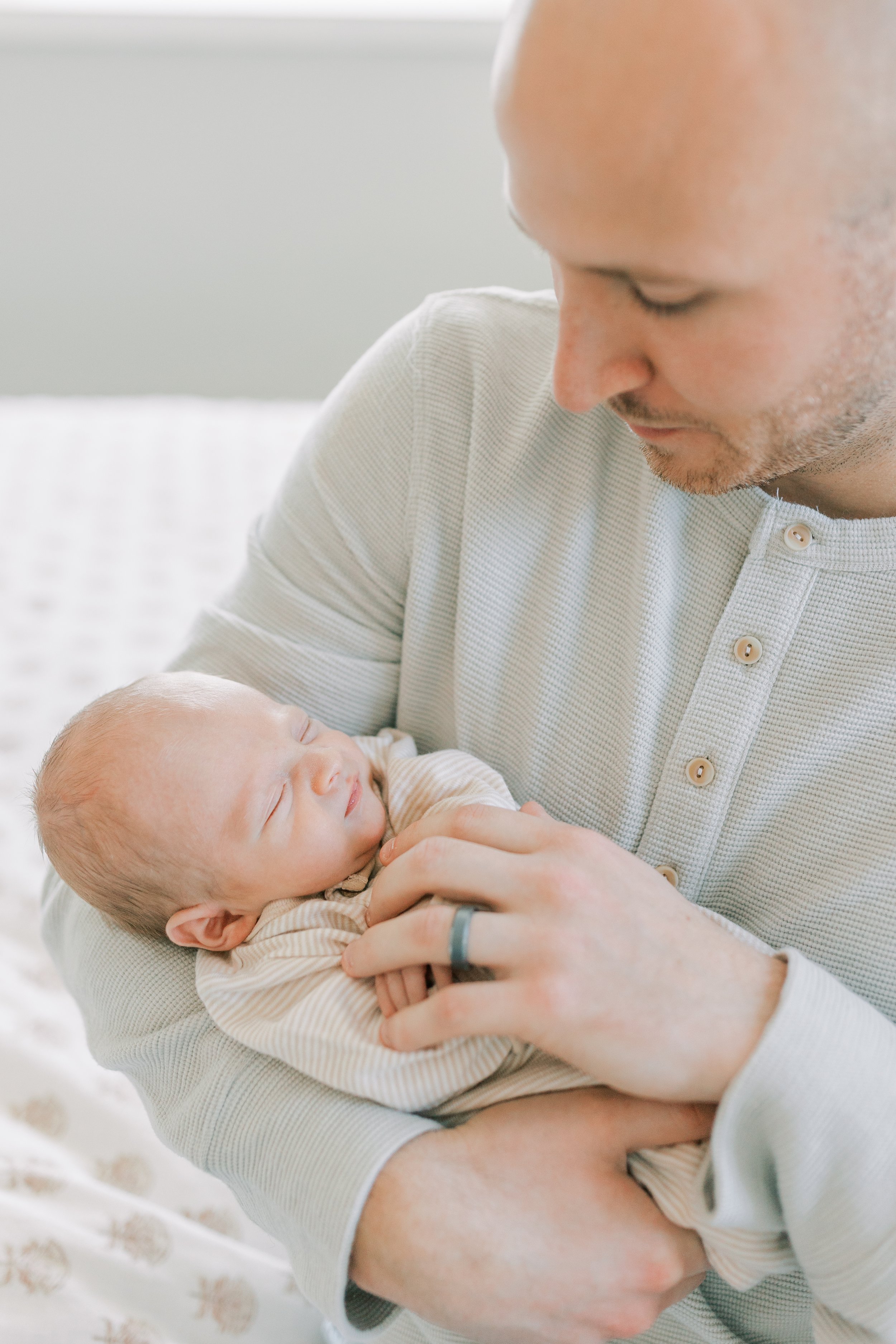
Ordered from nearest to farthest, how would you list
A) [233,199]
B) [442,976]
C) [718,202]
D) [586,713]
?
1. [718,202]
2. [442,976]
3. [586,713]
4. [233,199]

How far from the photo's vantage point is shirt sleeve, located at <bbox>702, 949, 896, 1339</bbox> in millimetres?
839

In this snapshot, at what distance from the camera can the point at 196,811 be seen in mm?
1091

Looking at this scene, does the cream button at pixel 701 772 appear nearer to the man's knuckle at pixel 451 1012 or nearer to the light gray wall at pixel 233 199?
the man's knuckle at pixel 451 1012

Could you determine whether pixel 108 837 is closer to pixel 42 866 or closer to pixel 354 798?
pixel 354 798

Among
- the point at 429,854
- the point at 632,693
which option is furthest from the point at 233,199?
the point at 429,854

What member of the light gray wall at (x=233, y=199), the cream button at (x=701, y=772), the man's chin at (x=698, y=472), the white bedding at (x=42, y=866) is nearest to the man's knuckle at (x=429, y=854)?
the cream button at (x=701, y=772)

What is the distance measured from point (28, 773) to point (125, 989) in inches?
28.3

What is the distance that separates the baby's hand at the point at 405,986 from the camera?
0.97 meters

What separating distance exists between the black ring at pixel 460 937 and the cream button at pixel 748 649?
311mm

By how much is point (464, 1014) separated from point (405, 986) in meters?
0.12

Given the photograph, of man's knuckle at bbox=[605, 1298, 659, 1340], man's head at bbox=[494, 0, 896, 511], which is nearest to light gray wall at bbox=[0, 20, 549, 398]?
man's head at bbox=[494, 0, 896, 511]

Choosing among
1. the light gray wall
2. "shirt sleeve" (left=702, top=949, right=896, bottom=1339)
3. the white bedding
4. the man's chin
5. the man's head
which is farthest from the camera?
the light gray wall

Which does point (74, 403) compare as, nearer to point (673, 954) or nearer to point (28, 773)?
point (28, 773)

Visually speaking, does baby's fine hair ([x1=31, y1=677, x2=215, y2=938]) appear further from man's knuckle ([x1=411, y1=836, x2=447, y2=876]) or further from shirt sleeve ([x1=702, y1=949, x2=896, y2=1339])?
shirt sleeve ([x1=702, y1=949, x2=896, y2=1339])
